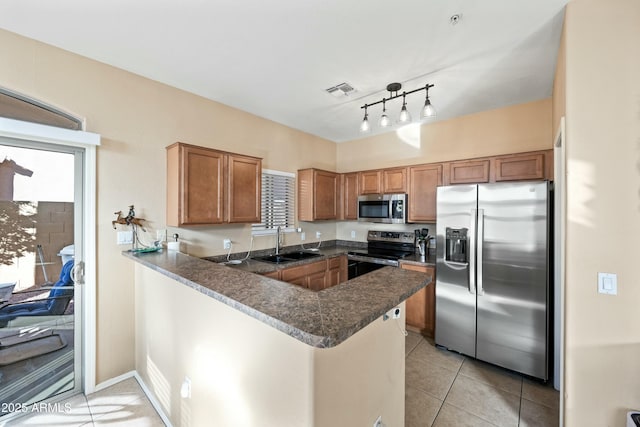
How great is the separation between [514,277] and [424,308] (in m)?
1.10

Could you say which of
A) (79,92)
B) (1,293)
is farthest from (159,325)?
(79,92)

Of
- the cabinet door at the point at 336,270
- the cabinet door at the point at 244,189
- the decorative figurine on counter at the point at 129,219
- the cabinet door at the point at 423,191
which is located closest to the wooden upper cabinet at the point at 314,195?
the cabinet door at the point at 336,270

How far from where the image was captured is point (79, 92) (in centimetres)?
210

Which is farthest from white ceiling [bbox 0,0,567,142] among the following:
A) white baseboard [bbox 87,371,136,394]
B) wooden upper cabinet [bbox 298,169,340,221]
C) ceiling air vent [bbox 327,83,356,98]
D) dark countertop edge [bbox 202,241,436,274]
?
white baseboard [bbox 87,371,136,394]

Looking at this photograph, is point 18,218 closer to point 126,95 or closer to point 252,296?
point 126,95

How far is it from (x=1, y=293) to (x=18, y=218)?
0.56 meters

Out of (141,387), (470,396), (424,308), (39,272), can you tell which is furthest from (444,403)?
(39,272)

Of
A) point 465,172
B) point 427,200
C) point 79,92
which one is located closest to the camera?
point 79,92

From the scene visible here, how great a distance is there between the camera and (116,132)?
2.27 meters

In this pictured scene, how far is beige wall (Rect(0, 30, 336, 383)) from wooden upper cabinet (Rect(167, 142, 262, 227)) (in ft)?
0.73

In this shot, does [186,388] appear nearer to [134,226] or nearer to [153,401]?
[153,401]

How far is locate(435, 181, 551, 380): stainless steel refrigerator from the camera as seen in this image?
2291 mm

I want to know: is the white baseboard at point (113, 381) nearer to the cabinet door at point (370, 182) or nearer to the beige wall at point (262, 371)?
the beige wall at point (262, 371)

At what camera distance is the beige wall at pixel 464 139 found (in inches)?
115
